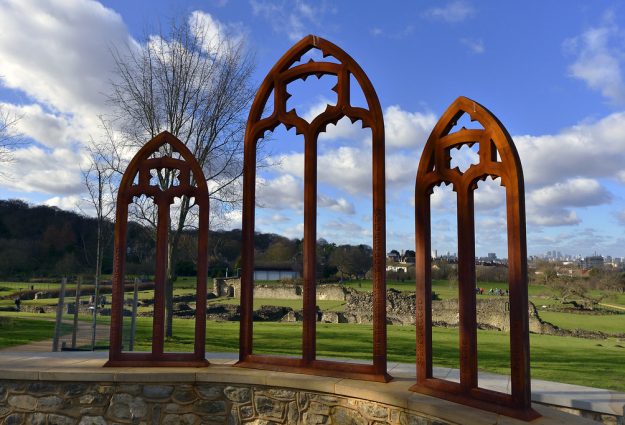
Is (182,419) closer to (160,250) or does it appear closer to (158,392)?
(158,392)

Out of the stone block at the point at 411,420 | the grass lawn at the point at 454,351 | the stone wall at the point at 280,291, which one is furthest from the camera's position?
the stone wall at the point at 280,291

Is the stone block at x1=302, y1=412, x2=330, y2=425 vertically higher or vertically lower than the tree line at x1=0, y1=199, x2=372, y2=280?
lower

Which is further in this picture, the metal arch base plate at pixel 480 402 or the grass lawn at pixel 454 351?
A: the grass lawn at pixel 454 351

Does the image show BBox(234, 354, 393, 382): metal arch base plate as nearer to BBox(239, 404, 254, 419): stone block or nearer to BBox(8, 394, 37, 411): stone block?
BBox(239, 404, 254, 419): stone block

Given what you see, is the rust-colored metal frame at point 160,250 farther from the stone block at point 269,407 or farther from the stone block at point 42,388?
the stone block at point 269,407

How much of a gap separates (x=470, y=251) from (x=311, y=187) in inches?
71.8

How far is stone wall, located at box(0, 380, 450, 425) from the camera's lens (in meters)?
4.41

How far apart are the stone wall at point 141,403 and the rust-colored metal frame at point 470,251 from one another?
1.43 meters

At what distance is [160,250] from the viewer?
207 inches

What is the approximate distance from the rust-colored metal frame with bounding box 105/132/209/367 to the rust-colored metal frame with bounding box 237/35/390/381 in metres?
0.47

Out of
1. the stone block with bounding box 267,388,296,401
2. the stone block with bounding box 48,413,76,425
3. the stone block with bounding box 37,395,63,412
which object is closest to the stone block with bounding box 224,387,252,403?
the stone block with bounding box 267,388,296,401

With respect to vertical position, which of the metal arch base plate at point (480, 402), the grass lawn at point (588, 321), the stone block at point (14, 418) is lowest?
the grass lawn at point (588, 321)

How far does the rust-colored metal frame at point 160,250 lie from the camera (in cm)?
506

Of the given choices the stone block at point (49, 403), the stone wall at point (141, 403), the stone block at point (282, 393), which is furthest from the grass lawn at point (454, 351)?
the stone block at point (49, 403)
